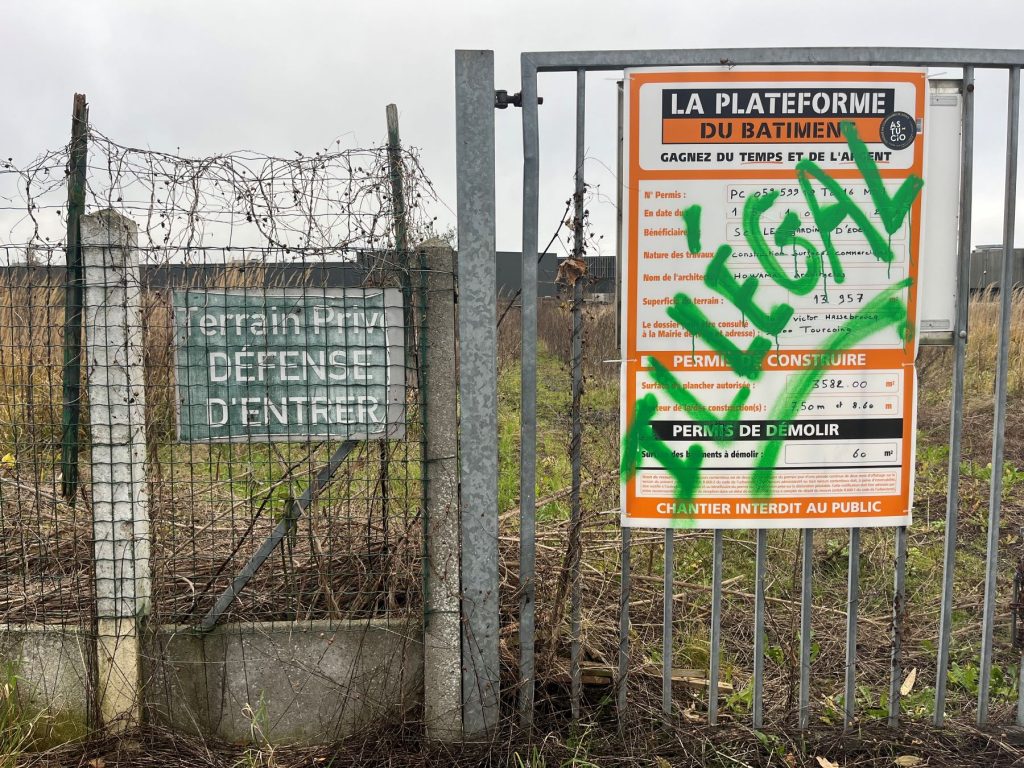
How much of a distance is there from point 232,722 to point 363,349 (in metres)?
1.58

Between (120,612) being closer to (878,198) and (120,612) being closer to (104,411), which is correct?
(104,411)

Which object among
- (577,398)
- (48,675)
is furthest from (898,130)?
(48,675)

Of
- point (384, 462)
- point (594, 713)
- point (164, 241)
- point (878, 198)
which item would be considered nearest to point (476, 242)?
point (384, 462)

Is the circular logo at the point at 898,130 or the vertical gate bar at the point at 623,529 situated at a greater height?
the circular logo at the point at 898,130

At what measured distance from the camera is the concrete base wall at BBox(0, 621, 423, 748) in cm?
302

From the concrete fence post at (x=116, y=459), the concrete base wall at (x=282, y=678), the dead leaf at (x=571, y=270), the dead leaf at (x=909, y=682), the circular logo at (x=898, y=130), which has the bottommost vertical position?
the dead leaf at (x=909, y=682)

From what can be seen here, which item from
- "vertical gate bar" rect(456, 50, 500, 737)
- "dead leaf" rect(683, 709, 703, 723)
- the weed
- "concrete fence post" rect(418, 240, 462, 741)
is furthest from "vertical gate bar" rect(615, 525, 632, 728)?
the weed

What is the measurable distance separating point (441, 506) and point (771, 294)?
1461mm

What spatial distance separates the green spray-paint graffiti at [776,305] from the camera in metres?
2.80

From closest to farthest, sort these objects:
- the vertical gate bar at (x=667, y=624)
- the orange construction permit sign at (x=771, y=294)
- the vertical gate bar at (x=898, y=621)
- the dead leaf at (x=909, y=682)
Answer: the orange construction permit sign at (x=771, y=294) < the vertical gate bar at (x=667, y=624) < the vertical gate bar at (x=898, y=621) < the dead leaf at (x=909, y=682)

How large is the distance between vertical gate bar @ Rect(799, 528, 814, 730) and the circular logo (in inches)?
56.9

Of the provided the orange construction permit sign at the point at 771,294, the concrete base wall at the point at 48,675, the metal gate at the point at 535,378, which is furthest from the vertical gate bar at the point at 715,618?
the concrete base wall at the point at 48,675

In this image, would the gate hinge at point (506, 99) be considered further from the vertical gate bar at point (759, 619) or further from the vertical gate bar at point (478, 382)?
the vertical gate bar at point (759, 619)

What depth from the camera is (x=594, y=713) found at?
10.3ft
